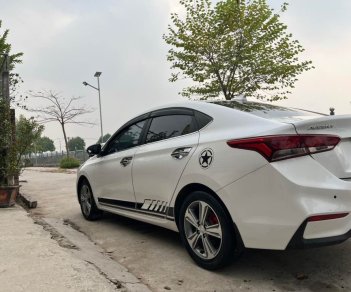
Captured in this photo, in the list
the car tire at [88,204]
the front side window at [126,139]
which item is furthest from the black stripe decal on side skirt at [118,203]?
the front side window at [126,139]

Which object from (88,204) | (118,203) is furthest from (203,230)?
(88,204)

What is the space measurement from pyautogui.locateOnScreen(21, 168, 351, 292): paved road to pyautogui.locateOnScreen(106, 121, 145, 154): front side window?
110 centimetres

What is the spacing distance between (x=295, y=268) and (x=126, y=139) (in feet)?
8.37

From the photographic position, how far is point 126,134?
17.3 feet

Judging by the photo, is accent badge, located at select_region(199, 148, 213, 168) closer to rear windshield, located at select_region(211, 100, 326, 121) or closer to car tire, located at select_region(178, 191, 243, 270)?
car tire, located at select_region(178, 191, 243, 270)

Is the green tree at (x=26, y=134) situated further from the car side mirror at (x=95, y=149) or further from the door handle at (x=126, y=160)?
the door handle at (x=126, y=160)

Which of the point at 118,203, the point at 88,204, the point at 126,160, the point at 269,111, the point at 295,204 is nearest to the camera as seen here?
the point at 295,204

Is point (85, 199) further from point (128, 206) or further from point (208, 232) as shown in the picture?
point (208, 232)

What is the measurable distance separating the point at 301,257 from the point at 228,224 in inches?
41.3

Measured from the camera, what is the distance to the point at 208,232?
12.0 feet

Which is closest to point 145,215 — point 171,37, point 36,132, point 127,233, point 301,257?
point 127,233

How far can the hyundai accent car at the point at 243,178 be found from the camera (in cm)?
302

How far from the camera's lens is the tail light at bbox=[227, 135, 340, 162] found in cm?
310

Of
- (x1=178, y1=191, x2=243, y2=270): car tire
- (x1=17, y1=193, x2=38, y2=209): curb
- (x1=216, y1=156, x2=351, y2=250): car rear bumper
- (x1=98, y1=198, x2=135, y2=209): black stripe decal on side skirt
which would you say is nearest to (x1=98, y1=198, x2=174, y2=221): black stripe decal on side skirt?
(x1=98, y1=198, x2=135, y2=209): black stripe decal on side skirt
